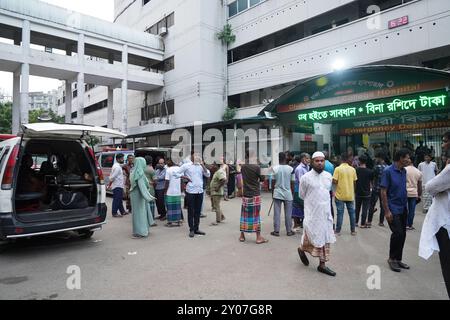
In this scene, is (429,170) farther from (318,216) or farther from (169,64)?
(169,64)

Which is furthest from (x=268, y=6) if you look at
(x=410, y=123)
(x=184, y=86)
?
(x=410, y=123)

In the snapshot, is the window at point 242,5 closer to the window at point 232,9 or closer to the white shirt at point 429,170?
the window at point 232,9

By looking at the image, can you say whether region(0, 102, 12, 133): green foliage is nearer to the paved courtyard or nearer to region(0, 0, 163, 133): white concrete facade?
region(0, 0, 163, 133): white concrete facade

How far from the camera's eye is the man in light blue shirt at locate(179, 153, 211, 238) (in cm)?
642

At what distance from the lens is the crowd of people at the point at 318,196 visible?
329 cm

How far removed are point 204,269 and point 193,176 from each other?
2525 millimetres

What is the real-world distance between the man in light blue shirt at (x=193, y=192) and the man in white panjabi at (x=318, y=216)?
2.56 meters

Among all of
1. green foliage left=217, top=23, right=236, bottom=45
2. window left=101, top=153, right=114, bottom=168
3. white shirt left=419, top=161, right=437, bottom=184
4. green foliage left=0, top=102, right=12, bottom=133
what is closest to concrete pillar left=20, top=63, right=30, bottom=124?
green foliage left=0, top=102, right=12, bottom=133

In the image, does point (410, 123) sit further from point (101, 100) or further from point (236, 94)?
point (101, 100)

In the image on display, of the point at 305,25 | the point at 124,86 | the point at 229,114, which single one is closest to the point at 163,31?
the point at 124,86

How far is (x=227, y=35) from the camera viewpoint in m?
23.9

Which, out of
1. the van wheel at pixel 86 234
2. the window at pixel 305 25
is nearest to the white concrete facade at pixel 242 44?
the window at pixel 305 25

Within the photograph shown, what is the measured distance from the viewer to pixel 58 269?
174 inches

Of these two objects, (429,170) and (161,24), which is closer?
(429,170)
